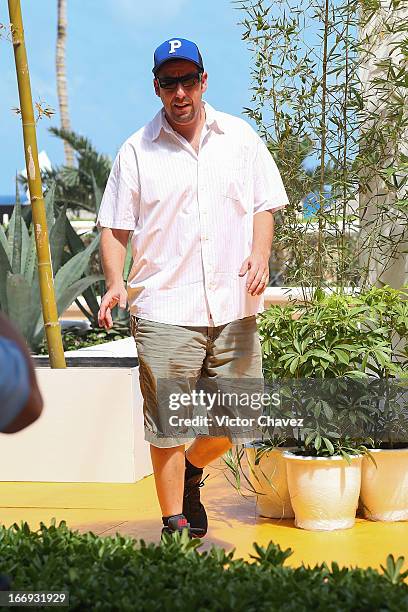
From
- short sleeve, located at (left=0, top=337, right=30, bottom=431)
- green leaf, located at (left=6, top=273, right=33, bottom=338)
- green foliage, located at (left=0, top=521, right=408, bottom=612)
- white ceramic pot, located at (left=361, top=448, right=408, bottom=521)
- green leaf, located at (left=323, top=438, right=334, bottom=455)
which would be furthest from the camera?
green leaf, located at (left=6, top=273, right=33, bottom=338)

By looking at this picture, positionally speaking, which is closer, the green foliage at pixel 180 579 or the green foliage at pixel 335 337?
the green foliage at pixel 180 579

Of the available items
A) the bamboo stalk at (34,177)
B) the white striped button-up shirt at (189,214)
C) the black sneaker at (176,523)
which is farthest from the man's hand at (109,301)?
the bamboo stalk at (34,177)

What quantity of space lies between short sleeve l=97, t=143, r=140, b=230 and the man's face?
0.22m

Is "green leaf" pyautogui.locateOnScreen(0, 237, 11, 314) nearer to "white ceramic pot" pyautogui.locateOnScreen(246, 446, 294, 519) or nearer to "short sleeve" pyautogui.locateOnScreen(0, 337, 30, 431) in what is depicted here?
"white ceramic pot" pyautogui.locateOnScreen(246, 446, 294, 519)

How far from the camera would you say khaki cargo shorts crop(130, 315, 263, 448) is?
162 inches

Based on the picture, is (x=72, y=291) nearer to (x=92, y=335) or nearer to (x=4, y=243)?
(x=4, y=243)

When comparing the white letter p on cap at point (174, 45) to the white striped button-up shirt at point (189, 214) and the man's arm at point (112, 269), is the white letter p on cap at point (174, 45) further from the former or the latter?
the man's arm at point (112, 269)

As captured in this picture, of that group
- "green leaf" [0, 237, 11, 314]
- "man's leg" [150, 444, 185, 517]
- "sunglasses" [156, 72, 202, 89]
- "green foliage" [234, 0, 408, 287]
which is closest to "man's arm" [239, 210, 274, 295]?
"sunglasses" [156, 72, 202, 89]

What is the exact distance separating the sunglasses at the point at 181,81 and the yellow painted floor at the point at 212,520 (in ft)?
5.79

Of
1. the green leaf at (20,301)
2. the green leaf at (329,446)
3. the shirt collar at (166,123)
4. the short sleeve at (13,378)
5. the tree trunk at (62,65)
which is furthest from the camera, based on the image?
the tree trunk at (62,65)

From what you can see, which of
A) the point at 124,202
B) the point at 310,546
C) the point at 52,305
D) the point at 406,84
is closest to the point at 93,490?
Result: the point at 52,305

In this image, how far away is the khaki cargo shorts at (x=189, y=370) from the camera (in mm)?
4125

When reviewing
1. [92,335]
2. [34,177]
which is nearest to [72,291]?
[92,335]

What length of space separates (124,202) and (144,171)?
13 cm
